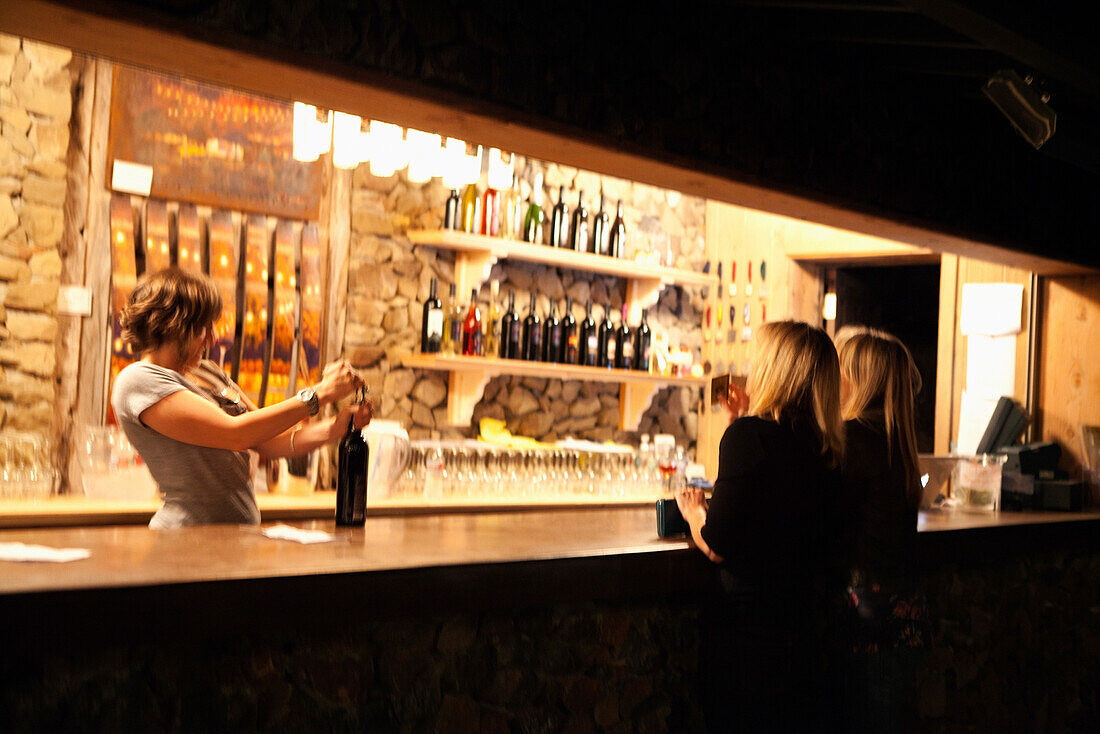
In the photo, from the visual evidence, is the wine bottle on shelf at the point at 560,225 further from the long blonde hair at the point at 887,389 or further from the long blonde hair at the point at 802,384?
the long blonde hair at the point at 802,384

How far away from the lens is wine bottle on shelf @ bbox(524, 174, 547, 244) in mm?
5863

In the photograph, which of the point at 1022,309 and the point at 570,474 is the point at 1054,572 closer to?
the point at 1022,309

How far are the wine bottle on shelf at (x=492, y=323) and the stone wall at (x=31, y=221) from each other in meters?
2.30

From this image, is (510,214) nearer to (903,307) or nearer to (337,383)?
(337,383)

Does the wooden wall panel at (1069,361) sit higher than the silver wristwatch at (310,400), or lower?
higher

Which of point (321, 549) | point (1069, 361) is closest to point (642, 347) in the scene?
point (1069, 361)

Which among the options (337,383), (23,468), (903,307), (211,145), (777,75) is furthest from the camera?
(903,307)

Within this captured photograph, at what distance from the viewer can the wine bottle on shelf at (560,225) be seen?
589 centimetres

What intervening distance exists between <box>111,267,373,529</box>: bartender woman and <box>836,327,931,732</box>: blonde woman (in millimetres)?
1405

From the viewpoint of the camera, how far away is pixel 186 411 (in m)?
2.56

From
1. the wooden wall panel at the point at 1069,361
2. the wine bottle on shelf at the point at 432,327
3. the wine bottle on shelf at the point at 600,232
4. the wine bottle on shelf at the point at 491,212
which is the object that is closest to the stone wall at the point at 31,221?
the wine bottle on shelf at the point at 432,327

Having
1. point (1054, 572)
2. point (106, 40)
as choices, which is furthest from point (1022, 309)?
point (106, 40)

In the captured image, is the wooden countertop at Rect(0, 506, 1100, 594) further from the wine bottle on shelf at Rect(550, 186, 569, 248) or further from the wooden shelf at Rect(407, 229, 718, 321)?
the wine bottle on shelf at Rect(550, 186, 569, 248)

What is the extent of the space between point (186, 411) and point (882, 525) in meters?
1.92
